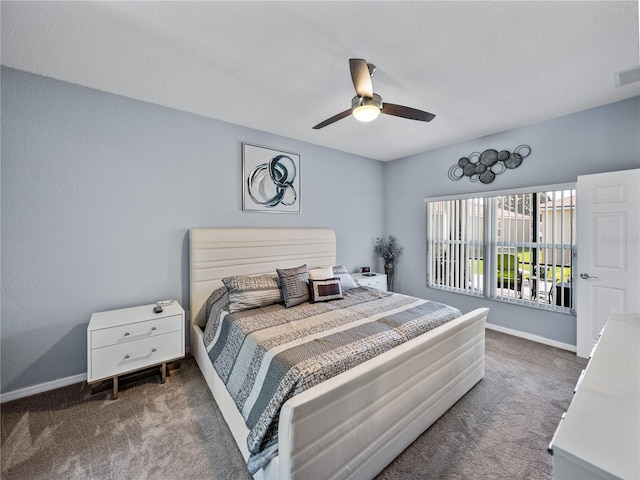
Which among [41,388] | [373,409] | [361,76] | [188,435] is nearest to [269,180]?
[361,76]

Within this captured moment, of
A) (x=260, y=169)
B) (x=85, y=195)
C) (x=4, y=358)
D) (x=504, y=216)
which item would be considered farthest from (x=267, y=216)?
(x=504, y=216)

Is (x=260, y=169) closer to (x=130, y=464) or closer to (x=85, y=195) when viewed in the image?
(x=85, y=195)

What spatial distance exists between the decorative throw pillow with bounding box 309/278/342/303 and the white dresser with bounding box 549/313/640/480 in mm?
1988

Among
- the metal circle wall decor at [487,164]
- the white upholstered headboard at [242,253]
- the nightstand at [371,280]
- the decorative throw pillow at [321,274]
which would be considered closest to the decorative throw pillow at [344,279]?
the decorative throw pillow at [321,274]

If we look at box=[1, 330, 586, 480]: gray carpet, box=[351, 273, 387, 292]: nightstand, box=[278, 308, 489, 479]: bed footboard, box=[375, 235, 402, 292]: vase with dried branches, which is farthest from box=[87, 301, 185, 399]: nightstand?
box=[375, 235, 402, 292]: vase with dried branches

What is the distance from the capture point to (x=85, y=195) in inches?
94.1

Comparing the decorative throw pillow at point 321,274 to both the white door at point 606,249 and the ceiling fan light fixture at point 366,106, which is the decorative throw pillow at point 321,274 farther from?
the white door at point 606,249

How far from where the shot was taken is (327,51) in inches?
75.4

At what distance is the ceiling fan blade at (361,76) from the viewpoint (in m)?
1.66

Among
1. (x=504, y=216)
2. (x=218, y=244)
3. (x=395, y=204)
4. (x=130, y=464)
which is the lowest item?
(x=130, y=464)

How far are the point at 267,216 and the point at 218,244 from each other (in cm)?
77

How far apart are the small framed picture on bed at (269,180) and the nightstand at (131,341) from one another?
59.6 inches

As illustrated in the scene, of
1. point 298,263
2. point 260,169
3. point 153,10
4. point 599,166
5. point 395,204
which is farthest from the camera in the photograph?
point 395,204

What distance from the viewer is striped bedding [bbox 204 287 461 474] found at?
1440mm
